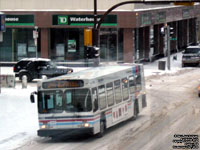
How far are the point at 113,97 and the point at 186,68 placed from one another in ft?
97.3

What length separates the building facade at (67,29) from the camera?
51.8 m

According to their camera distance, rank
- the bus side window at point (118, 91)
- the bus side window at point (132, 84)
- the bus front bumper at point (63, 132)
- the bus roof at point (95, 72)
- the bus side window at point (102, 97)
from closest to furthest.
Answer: the bus front bumper at point (63, 132), the bus roof at point (95, 72), the bus side window at point (102, 97), the bus side window at point (118, 91), the bus side window at point (132, 84)

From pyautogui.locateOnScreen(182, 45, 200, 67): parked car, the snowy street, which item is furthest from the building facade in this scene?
the snowy street

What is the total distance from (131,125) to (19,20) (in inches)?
1220

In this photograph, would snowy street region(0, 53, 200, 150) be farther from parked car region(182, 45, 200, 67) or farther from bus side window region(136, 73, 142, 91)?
parked car region(182, 45, 200, 67)

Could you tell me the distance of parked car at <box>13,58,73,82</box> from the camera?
1626 inches

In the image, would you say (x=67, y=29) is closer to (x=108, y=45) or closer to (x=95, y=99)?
(x=108, y=45)

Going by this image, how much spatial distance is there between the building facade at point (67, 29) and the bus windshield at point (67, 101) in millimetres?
29672

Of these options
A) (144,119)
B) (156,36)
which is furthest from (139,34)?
(144,119)

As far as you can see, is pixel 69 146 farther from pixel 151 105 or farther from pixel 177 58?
pixel 177 58

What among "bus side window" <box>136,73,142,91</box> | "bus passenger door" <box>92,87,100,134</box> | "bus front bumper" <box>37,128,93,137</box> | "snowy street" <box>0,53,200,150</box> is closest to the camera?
"snowy street" <box>0,53,200,150</box>

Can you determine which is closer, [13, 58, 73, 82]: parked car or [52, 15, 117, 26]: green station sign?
[13, 58, 73, 82]: parked car

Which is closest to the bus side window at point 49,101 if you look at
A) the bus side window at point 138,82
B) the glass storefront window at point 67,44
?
the bus side window at point 138,82

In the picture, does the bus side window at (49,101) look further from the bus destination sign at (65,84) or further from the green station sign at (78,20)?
the green station sign at (78,20)
